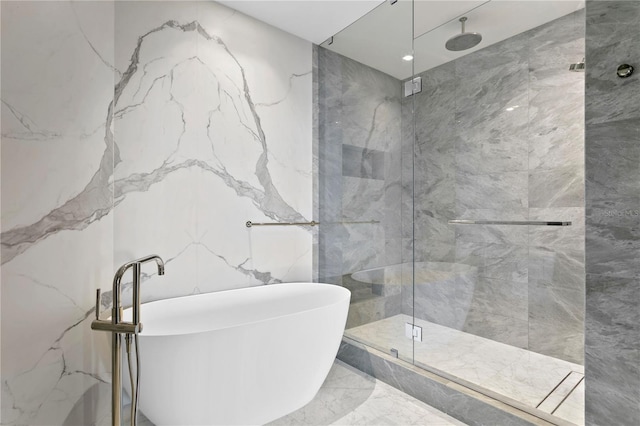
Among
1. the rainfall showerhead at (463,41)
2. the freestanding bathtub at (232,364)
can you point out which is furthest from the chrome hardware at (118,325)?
the rainfall showerhead at (463,41)

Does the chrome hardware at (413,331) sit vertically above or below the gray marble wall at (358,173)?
below

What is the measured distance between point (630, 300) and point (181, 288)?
86.9 inches

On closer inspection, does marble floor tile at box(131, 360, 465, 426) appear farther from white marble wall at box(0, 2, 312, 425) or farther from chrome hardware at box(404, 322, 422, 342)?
white marble wall at box(0, 2, 312, 425)

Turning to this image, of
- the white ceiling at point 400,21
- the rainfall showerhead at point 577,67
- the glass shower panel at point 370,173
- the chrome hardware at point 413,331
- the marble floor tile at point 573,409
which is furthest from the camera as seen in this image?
the glass shower panel at point 370,173

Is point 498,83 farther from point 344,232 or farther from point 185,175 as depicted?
point 185,175

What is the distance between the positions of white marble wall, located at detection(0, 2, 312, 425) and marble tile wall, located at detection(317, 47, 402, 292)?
0.18 metres

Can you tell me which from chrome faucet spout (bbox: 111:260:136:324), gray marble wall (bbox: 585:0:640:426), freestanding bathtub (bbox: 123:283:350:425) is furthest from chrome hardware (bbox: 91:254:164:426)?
gray marble wall (bbox: 585:0:640:426)

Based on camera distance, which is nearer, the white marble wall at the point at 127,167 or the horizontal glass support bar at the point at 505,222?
the white marble wall at the point at 127,167

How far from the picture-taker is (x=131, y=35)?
75.4 inches

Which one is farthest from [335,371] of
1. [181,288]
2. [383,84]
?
[383,84]

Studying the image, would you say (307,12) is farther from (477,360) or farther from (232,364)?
(477,360)

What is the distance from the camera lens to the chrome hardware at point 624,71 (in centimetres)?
125

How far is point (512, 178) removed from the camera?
225 cm

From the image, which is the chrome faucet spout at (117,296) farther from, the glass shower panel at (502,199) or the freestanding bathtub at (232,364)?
the glass shower panel at (502,199)
